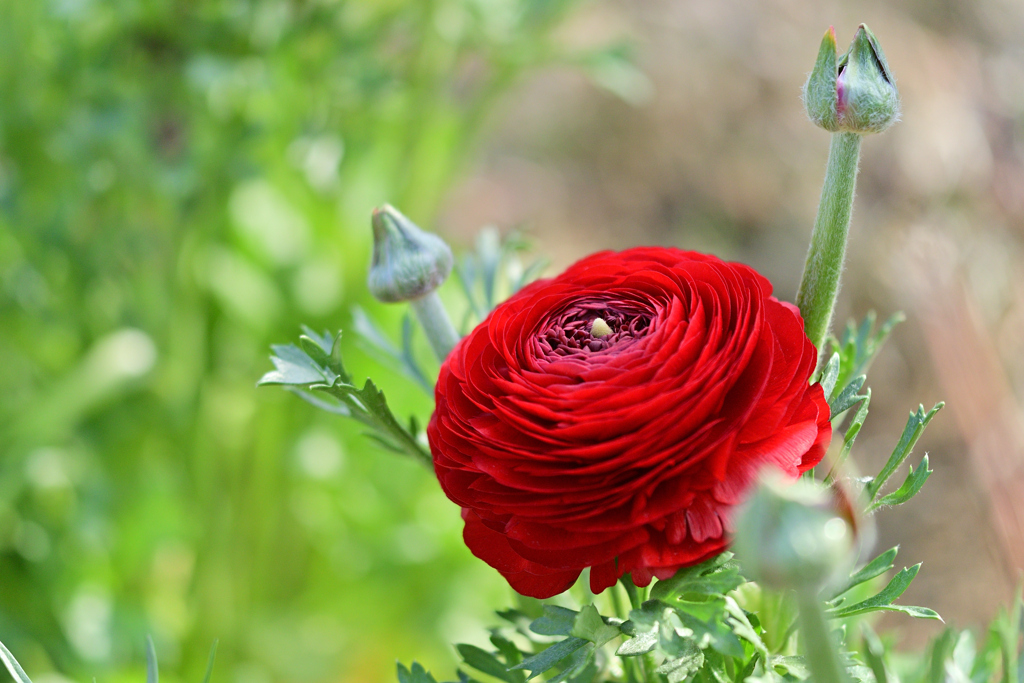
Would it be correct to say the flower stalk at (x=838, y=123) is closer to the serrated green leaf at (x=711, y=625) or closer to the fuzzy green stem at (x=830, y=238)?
the fuzzy green stem at (x=830, y=238)

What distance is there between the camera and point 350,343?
Result: 922mm

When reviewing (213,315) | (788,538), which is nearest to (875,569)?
(788,538)

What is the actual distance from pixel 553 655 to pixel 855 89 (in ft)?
0.67

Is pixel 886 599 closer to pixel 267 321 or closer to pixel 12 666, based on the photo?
pixel 12 666

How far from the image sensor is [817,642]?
0.21m

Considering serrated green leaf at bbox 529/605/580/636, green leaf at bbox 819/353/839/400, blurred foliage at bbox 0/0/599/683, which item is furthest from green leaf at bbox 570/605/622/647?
blurred foliage at bbox 0/0/599/683

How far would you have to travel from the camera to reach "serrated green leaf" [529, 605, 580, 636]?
0.26 m

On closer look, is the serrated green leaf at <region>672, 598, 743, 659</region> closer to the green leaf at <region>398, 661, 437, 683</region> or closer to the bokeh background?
the green leaf at <region>398, 661, 437, 683</region>

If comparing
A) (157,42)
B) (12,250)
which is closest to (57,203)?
(12,250)

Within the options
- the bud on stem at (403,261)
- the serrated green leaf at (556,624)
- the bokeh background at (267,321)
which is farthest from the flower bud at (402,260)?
the bokeh background at (267,321)

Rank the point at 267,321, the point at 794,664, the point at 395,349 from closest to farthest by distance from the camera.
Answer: the point at 794,664
the point at 395,349
the point at 267,321

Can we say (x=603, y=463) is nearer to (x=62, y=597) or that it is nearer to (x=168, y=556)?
(x=62, y=597)

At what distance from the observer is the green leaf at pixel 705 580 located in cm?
25

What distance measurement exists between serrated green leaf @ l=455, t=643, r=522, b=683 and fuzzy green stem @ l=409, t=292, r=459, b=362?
0.12 meters
